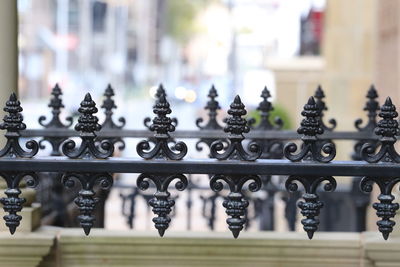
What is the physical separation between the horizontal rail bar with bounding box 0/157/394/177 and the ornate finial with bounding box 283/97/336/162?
3 cm

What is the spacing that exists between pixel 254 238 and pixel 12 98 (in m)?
1.26

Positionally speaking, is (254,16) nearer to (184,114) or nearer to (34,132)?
(184,114)

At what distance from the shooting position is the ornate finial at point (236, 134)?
3.11 meters

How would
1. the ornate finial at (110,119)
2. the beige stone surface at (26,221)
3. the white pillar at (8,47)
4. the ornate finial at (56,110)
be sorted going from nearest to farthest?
1. the beige stone surface at (26,221)
2. the white pillar at (8,47)
3. the ornate finial at (56,110)
4. the ornate finial at (110,119)

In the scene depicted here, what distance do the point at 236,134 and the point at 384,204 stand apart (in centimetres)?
65

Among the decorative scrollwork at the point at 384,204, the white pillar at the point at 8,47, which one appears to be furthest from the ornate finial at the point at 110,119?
the decorative scrollwork at the point at 384,204

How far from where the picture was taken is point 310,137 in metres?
3.13

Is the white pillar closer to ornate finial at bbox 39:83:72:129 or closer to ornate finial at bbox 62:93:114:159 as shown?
ornate finial at bbox 62:93:114:159

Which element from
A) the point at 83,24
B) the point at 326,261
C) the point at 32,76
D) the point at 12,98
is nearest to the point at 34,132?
the point at 12,98

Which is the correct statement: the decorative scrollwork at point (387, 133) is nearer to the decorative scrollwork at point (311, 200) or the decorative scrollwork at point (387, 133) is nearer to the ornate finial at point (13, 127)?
the decorative scrollwork at point (311, 200)

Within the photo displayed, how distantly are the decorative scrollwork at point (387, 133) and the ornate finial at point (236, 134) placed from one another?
0.45 meters

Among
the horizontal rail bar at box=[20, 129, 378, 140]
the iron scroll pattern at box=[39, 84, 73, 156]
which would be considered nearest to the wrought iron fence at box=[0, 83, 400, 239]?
the horizontal rail bar at box=[20, 129, 378, 140]

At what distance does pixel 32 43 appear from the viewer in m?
67.4

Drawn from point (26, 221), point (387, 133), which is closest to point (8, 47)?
point (26, 221)
